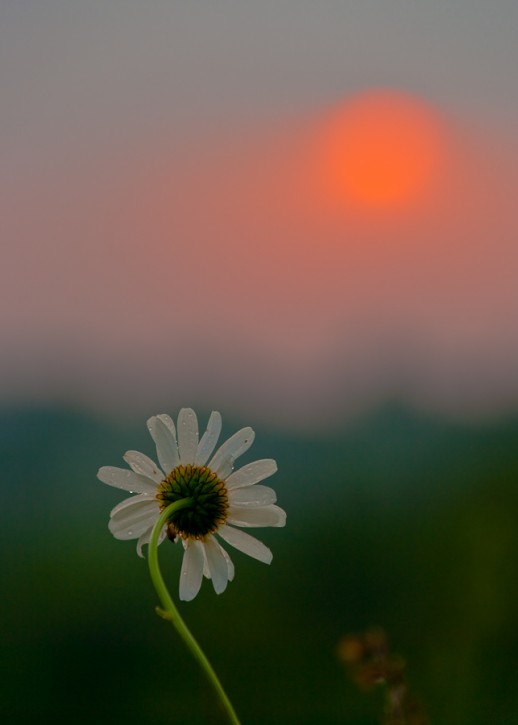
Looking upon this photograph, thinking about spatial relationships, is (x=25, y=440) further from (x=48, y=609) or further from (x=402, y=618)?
(x=402, y=618)

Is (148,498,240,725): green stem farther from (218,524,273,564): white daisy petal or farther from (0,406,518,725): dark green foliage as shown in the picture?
(0,406,518,725): dark green foliage

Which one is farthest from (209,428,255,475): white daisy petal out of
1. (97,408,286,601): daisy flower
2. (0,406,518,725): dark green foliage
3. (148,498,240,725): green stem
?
(0,406,518,725): dark green foliage

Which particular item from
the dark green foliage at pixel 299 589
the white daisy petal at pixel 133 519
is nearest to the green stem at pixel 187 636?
the white daisy petal at pixel 133 519

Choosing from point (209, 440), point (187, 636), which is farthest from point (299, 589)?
point (187, 636)

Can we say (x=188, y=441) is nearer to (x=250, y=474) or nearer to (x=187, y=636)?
(x=250, y=474)

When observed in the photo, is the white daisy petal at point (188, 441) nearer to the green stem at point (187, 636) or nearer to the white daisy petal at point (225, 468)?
the white daisy petal at point (225, 468)

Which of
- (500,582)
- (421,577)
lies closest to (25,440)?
(421,577)
